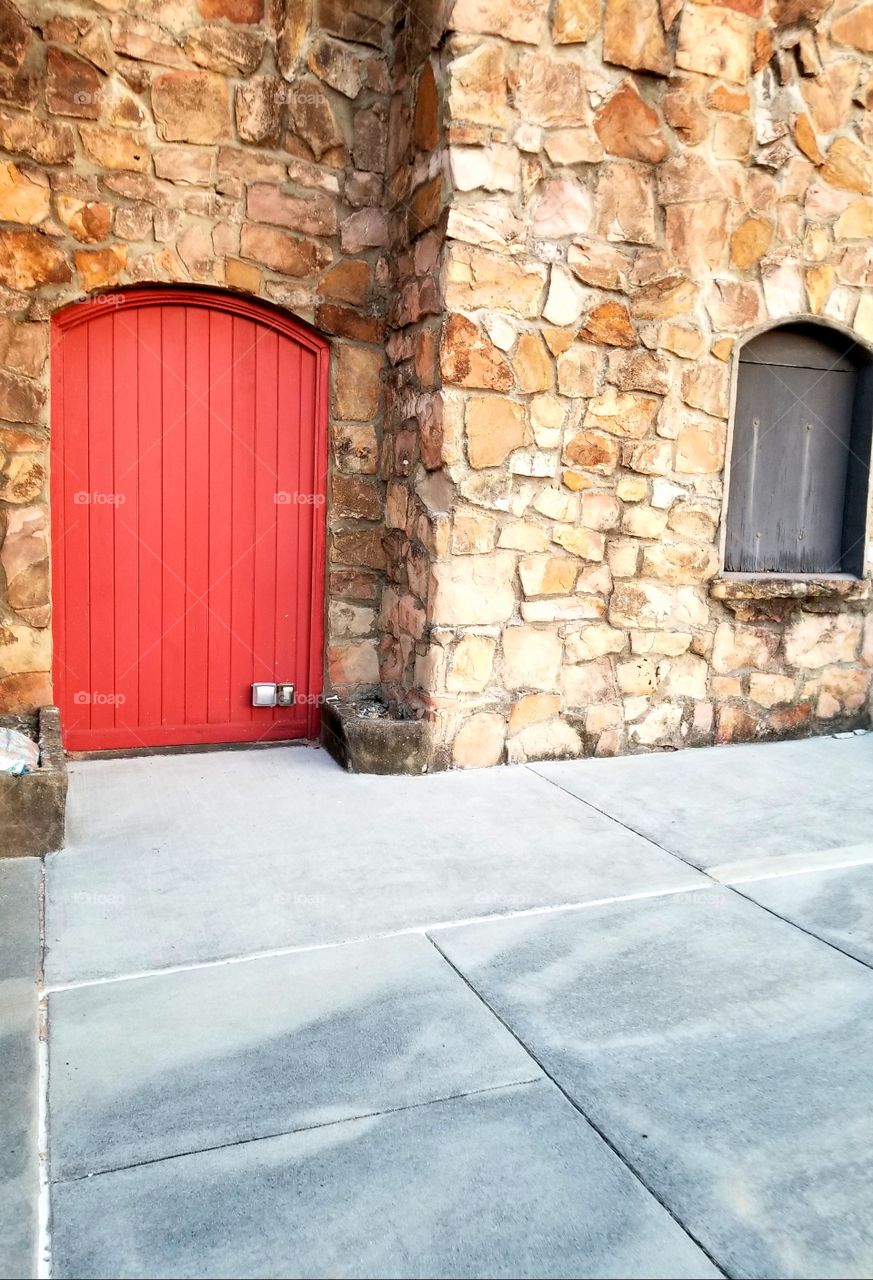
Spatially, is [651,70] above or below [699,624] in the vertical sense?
→ above

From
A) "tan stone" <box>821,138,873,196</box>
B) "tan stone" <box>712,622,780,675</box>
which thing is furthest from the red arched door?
"tan stone" <box>821,138,873,196</box>

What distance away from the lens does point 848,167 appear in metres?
4.36

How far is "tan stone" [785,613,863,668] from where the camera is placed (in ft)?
15.1

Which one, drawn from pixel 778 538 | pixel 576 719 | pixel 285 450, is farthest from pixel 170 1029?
pixel 778 538

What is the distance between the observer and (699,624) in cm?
439

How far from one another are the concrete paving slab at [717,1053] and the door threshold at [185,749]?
6.53ft

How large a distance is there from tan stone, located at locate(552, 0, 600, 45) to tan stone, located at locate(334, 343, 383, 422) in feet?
4.65

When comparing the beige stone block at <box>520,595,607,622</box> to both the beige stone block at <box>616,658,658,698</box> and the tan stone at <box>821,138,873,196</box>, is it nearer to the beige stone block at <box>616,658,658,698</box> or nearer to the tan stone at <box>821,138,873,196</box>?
the beige stone block at <box>616,658,658,698</box>

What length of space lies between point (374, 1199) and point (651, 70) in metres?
4.11

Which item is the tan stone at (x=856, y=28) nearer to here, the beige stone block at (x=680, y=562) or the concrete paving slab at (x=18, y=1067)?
the beige stone block at (x=680, y=562)

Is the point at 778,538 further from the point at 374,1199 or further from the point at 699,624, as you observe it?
the point at 374,1199

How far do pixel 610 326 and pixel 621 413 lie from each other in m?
0.36

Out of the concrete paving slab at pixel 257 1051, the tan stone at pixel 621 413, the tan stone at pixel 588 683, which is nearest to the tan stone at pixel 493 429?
the tan stone at pixel 621 413

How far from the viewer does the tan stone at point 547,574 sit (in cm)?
405
